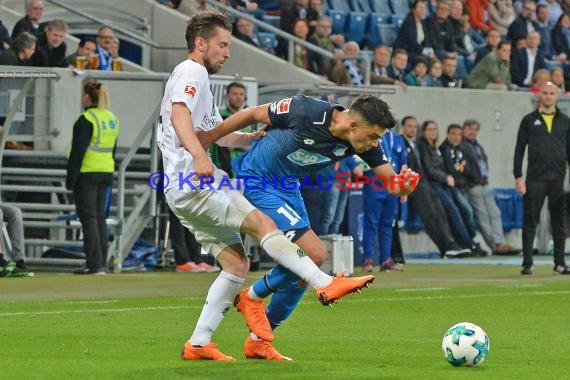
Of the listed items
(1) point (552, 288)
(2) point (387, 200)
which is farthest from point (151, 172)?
(1) point (552, 288)

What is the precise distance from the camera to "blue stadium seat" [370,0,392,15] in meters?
28.4

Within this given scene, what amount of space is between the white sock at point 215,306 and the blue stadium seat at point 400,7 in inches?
787

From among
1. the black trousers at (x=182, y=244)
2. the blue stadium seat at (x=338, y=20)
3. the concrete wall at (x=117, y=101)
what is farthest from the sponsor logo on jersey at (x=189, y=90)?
the blue stadium seat at (x=338, y=20)

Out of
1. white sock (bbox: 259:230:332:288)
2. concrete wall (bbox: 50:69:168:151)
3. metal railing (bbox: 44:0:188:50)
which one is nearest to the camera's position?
white sock (bbox: 259:230:332:288)

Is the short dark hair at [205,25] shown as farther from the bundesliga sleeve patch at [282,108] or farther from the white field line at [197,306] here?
the white field line at [197,306]

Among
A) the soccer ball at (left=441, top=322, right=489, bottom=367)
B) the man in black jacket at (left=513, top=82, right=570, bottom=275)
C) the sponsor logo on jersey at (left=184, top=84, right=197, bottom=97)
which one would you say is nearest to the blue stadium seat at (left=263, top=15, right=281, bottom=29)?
the man in black jacket at (left=513, top=82, right=570, bottom=275)

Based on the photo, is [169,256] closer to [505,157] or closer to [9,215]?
[9,215]

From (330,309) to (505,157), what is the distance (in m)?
12.4

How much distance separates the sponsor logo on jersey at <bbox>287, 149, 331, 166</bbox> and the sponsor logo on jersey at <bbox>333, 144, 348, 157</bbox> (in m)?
0.08

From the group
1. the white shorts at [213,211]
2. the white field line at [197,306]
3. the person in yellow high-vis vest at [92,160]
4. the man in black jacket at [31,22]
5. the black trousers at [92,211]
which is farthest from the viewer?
the man in black jacket at [31,22]

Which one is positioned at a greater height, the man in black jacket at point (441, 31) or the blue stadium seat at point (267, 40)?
the man in black jacket at point (441, 31)

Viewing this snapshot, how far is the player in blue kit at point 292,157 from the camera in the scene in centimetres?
909

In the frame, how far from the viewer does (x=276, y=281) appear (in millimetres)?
9250

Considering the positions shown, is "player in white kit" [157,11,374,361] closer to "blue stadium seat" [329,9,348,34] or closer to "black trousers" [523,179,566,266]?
"black trousers" [523,179,566,266]
